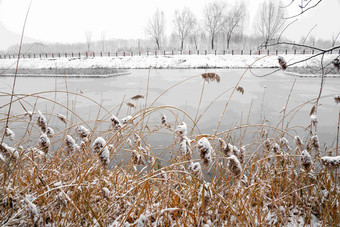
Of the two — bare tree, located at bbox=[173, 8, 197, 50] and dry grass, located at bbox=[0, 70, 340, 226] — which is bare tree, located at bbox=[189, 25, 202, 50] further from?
dry grass, located at bbox=[0, 70, 340, 226]

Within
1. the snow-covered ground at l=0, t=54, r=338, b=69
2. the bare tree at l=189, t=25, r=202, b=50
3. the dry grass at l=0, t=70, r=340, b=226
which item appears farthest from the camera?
the bare tree at l=189, t=25, r=202, b=50

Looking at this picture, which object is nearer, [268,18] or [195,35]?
[268,18]

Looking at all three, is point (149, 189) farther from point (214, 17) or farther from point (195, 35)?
point (195, 35)

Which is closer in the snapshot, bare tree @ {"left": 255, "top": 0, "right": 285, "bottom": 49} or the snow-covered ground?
the snow-covered ground

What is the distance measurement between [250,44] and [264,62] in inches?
1653

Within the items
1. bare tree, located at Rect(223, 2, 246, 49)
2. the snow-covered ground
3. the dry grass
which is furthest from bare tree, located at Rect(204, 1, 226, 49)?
the dry grass

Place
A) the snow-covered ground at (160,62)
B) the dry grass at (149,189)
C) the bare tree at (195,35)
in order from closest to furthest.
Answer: the dry grass at (149,189)
the snow-covered ground at (160,62)
the bare tree at (195,35)

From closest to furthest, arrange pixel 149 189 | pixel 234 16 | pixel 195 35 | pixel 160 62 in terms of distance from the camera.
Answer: pixel 149 189
pixel 160 62
pixel 234 16
pixel 195 35

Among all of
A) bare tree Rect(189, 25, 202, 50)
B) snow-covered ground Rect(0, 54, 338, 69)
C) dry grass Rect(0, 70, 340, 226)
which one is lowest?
dry grass Rect(0, 70, 340, 226)

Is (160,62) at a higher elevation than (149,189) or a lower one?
higher

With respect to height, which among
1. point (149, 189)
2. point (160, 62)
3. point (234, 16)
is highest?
point (234, 16)

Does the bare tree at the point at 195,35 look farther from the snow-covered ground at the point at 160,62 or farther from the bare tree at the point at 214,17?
the snow-covered ground at the point at 160,62

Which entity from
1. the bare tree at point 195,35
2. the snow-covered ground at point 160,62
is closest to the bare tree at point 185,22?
the bare tree at point 195,35

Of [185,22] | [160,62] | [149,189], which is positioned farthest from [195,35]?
[149,189]
